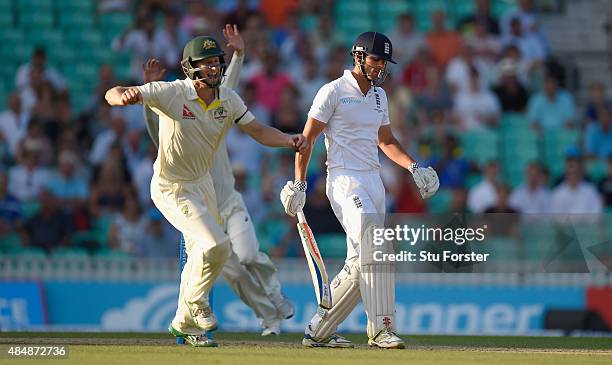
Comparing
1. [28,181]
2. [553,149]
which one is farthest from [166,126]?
[553,149]

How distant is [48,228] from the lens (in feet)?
47.2

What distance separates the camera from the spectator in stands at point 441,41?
16.7 meters

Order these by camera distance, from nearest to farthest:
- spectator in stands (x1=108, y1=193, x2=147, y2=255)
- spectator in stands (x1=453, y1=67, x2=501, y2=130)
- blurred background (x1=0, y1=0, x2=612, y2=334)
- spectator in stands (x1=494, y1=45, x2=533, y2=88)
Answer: blurred background (x1=0, y1=0, x2=612, y2=334) → spectator in stands (x1=108, y1=193, x2=147, y2=255) → spectator in stands (x1=453, y1=67, x2=501, y2=130) → spectator in stands (x1=494, y1=45, x2=533, y2=88)

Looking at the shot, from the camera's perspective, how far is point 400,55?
16641 millimetres

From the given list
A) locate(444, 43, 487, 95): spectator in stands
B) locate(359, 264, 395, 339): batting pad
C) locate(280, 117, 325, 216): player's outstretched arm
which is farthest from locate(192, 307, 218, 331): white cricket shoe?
locate(444, 43, 487, 95): spectator in stands

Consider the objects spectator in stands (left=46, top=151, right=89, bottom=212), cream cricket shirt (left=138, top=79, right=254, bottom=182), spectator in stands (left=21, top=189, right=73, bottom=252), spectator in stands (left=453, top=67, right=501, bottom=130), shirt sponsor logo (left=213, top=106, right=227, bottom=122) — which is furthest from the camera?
spectator in stands (left=453, top=67, right=501, bottom=130)

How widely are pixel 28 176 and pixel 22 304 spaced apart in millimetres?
2515

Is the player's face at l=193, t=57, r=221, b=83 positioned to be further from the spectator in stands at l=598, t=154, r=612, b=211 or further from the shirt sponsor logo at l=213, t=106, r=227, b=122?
the spectator in stands at l=598, t=154, r=612, b=211

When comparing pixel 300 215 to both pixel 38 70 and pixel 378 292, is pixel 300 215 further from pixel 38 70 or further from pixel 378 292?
pixel 38 70

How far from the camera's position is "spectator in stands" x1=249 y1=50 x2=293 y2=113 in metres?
15.9

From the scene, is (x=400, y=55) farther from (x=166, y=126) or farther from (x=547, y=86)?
(x=166, y=126)

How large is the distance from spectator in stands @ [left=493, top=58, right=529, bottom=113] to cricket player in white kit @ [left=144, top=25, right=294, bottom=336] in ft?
20.4

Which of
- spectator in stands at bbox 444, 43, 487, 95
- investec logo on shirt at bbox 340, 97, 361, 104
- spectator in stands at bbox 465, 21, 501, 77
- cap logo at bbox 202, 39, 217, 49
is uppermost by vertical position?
spectator in stands at bbox 465, 21, 501, 77

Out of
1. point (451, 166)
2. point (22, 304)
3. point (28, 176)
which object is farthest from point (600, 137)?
point (22, 304)
